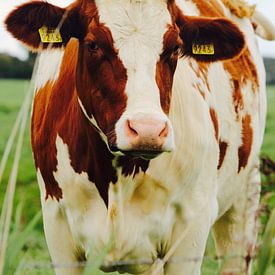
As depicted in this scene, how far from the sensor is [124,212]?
15.8ft

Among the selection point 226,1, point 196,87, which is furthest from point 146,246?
point 226,1

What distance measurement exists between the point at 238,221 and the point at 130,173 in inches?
88.2

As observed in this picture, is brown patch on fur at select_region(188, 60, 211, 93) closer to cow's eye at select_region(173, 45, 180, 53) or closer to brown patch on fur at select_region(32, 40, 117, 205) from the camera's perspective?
brown patch on fur at select_region(32, 40, 117, 205)

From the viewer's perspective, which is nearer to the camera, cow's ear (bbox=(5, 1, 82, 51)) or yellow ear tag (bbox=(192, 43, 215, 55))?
cow's ear (bbox=(5, 1, 82, 51))

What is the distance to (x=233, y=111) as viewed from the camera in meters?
6.00

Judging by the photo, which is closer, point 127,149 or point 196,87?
point 127,149

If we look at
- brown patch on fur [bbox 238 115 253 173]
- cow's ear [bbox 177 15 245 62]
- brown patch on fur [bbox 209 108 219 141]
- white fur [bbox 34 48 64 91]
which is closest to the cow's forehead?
cow's ear [bbox 177 15 245 62]

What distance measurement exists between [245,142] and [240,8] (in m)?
1.31

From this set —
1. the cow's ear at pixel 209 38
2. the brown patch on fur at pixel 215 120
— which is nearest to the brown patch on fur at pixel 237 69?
the brown patch on fur at pixel 215 120

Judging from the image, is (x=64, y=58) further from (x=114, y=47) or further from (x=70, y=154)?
(x=114, y=47)

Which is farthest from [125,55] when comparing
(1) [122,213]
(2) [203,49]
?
(1) [122,213]

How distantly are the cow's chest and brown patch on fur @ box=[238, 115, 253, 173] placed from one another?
4.57 feet

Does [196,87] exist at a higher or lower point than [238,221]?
higher

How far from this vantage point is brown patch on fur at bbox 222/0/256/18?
6859mm
